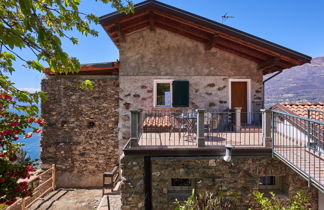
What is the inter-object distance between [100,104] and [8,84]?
580 centimetres

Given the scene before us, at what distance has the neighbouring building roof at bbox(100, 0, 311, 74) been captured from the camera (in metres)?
6.77

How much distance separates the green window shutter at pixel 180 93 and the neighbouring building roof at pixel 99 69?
275 cm

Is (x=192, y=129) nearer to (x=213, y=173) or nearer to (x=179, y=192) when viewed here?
(x=213, y=173)

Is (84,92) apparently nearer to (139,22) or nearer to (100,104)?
(100,104)

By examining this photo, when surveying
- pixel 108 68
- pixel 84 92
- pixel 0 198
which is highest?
pixel 108 68

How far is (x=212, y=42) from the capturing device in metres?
7.35

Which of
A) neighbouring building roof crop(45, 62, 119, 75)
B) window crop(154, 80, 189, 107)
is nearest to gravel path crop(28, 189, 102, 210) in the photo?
window crop(154, 80, 189, 107)

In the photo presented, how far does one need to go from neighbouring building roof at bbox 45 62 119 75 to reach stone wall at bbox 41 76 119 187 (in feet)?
0.80

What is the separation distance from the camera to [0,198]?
3.11 meters

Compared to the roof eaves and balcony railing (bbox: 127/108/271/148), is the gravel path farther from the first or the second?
the roof eaves

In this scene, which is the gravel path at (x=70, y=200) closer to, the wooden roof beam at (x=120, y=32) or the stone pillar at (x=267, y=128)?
the stone pillar at (x=267, y=128)

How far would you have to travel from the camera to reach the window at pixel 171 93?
7.79 meters

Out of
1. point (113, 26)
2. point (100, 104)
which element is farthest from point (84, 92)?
point (113, 26)

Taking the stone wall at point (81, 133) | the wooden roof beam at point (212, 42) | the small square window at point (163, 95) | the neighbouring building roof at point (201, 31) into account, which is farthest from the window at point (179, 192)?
the neighbouring building roof at point (201, 31)
